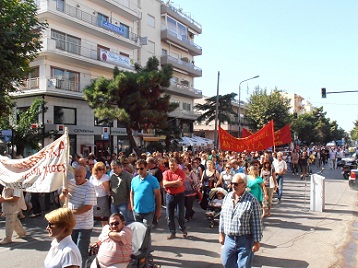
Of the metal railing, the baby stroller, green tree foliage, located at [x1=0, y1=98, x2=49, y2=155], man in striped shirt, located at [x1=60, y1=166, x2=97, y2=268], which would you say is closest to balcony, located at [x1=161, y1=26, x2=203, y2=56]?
the metal railing

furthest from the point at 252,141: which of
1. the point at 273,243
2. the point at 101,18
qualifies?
the point at 101,18

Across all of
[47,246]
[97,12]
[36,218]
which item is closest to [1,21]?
[36,218]

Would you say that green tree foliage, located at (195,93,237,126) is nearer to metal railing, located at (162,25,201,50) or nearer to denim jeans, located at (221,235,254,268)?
metal railing, located at (162,25,201,50)

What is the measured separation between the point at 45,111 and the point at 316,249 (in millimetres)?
19589

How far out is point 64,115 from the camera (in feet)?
81.0

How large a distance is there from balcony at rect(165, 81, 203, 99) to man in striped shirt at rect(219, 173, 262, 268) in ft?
105

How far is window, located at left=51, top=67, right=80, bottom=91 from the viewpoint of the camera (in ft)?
78.3

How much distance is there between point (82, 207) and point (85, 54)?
23088mm

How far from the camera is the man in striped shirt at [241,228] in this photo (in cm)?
408

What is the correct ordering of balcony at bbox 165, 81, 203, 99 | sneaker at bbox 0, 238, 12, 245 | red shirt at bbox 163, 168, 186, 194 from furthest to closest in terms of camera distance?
balcony at bbox 165, 81, 203, 99 → red shirt at bbox 163, 168, 186, 194 → sneaker at bbox 0, 238, 12, 245

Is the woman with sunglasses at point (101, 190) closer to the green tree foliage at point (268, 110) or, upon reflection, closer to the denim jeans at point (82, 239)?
Result: the denim jeans at point (82, 239)

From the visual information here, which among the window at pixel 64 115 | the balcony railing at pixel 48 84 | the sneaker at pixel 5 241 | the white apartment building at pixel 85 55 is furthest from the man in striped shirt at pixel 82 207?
the window at pixel 64 115

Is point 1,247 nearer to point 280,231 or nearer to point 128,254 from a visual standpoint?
point 128,254

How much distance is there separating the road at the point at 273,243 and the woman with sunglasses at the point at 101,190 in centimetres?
120
